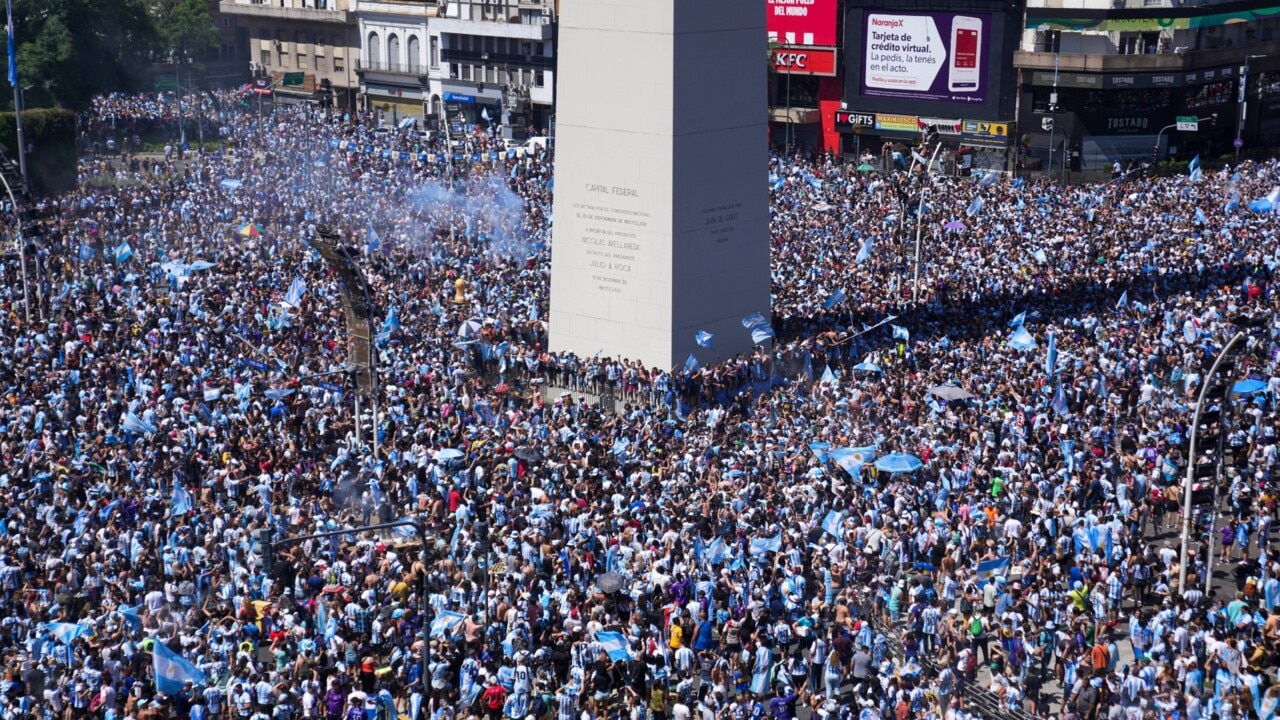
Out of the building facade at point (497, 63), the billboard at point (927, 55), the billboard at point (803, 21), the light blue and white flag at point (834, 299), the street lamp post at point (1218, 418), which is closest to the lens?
the street lamp post at point (1218, 418)

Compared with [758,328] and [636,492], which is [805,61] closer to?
[758,328]

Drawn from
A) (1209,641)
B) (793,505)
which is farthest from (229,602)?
(1209,641)

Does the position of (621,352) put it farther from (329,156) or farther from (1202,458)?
(329,156)

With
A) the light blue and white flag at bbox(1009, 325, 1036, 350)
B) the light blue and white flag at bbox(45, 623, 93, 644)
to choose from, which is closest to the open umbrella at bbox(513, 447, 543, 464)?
the light blue and white flag at bbox(45, 623, 93, 644)

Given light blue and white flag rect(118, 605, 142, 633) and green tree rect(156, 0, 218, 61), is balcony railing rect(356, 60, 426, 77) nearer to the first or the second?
green tree rect(156, 0, 218, 61)

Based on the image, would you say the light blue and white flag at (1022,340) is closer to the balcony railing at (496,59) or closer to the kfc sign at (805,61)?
the kfc sign at (805,61)

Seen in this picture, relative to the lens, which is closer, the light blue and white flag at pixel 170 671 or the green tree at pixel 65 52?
the light blue and white flag at pixel 170 671

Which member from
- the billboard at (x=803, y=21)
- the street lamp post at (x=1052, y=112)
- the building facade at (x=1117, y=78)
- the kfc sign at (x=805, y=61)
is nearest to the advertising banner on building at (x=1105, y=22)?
the building facade at (x=1117, y=78)
